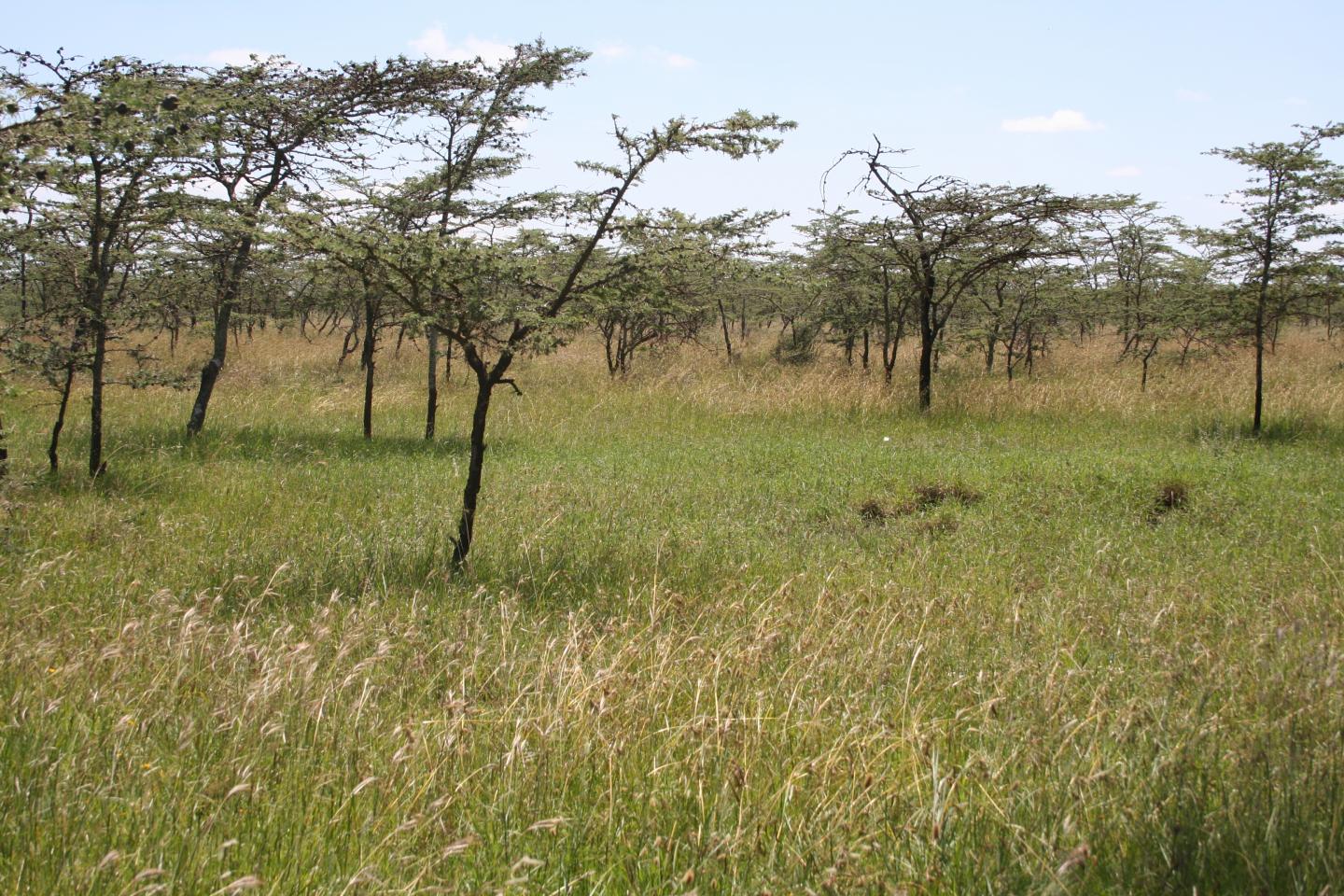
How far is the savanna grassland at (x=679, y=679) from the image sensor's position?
2.43 metres

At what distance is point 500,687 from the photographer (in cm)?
395

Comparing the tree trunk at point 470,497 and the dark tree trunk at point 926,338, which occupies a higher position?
the dark tree trunk at point 926,338

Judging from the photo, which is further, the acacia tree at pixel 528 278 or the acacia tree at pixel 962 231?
the acacia tree at pixel 962 231

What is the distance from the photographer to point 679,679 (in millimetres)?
3705

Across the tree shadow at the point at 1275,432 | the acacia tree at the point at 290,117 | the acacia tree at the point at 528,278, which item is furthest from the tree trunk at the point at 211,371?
the tree shadow at the point at 1275,432

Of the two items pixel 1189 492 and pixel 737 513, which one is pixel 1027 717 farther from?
pixel 1189 492

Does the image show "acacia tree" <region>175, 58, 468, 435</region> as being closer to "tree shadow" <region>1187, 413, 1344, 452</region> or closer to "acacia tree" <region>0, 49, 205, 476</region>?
"acacia tree" <region>0, 49, 205, 476</region>

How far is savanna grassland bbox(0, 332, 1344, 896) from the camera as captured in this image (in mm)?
2430

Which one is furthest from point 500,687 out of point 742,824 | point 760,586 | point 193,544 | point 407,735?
point 193,544

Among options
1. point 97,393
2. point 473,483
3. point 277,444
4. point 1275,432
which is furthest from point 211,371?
point 1275,432

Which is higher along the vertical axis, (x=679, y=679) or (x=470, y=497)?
(x=470, y=497)

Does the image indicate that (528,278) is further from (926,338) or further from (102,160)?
(926,338)

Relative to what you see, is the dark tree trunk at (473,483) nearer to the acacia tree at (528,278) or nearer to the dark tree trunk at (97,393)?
the acacia tree at (528,278)

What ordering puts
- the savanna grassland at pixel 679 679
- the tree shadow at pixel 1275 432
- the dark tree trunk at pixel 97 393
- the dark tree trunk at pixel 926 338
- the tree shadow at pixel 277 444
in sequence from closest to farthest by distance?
1. the savanna grassland at pixel 679 679
2. the dark tree trunk at pixel 97 393
3. the tree shadow at pixel 277 444
4. the tree shadow at pixel 1275 432
5. the dark tree trunk at pixel 926 338
